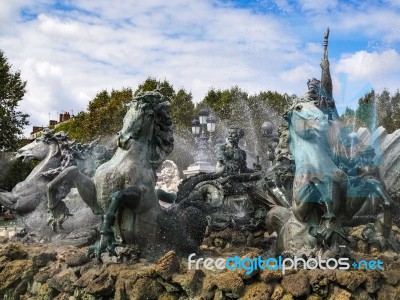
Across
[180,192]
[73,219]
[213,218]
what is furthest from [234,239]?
[73,219]

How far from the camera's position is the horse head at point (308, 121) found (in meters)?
5.48

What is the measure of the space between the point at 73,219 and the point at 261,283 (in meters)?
4.26

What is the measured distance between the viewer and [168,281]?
16.5 feet

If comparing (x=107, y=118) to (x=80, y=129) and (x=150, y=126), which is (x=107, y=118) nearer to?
(x=80, y=129)

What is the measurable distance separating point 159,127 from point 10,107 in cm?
2360

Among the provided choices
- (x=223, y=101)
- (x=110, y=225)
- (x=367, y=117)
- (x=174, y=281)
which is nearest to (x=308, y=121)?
(x=174, y=281)

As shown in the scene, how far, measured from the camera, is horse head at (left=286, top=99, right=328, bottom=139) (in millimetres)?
5480

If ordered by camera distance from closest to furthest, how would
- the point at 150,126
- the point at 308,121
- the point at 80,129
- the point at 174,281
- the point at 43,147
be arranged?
the point at 174,281, the point at 308,121, the point at 150,126, the point at 43,147, the point at 80,129

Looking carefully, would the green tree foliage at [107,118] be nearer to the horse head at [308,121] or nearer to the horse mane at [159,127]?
the horse mane at [159,127]

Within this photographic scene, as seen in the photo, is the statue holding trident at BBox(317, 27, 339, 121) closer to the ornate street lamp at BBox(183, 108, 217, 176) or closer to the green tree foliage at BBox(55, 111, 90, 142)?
the ornate street lamp at BBox(183, 108, 217, 176)

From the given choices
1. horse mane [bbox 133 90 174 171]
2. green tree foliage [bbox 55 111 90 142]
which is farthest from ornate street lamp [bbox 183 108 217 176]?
green tree foliage [bbox 55 111 90 142]

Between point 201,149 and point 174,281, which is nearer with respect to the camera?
point 174,281

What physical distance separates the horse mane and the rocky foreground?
114cm

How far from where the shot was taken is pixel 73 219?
8.36m
